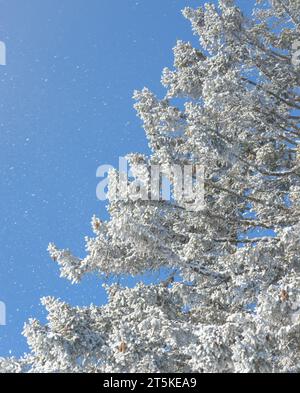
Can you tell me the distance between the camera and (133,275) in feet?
40.1

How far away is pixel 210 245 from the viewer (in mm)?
11211

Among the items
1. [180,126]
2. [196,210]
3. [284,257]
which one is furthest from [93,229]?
[284,257]

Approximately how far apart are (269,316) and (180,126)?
251 inches

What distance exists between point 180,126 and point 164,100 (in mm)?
2079

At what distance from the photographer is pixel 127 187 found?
10.5 metres

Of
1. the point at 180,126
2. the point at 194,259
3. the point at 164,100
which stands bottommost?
the point at 194,259

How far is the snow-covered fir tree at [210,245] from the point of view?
8.05m

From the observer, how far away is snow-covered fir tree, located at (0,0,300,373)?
317 inches

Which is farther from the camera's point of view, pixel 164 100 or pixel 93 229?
pixel 164 100

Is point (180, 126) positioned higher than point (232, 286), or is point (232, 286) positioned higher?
point (180, 126)

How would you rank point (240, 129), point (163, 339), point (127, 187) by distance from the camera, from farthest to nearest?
point (240, 129) < point (127, 187) < point (163, 339)
